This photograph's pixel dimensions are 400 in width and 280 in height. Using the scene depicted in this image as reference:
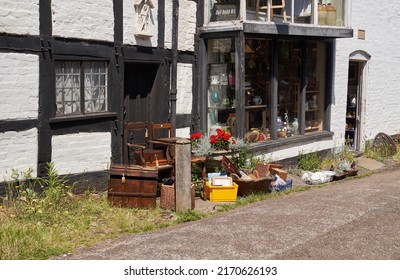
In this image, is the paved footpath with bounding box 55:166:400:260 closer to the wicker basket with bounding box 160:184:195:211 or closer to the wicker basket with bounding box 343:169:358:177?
the wicker basket with bounding box 160:184:195:211

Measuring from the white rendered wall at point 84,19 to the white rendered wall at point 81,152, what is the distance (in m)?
1.48

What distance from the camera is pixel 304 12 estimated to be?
11.8 metres

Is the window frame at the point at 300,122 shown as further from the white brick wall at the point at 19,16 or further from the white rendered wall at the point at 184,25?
the white brick wall at the point at 19,16

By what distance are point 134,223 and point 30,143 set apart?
6.00 ft

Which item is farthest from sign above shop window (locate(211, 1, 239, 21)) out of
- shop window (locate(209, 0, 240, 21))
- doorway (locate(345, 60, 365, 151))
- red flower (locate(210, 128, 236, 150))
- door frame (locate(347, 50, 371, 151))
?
doorway (locate(345, 60, 365, 151))

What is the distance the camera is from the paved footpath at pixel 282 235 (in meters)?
6.21

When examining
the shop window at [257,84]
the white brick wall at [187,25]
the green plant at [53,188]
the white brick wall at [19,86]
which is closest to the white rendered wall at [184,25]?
the white brick wall at [187,25]

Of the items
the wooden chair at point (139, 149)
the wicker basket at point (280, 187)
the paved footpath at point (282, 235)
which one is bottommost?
the paved footpath at point (282, 235)

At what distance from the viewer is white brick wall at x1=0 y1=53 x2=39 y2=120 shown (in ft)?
24.9

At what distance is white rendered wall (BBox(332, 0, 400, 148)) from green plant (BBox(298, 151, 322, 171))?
1.49 m

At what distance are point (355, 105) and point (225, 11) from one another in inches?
224

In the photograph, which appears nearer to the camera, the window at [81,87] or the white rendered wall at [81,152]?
the white rendered wall at [81,152]
